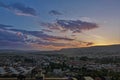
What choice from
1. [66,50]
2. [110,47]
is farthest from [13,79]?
[66,50]

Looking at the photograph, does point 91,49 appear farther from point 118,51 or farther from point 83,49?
point 118,51

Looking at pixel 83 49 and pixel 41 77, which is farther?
pixel 83 49

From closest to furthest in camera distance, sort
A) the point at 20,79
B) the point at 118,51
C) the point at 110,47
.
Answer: the point at 20,79
the point at 118,51
the point at 110,47

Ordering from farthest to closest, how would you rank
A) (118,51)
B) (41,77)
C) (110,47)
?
(110,47) → (118,51) → (41,77)

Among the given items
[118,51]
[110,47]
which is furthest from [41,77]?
[110,47]

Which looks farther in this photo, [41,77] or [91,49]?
[91,49]

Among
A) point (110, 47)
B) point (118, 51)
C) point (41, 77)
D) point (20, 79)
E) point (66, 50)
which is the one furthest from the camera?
point (66, 50)

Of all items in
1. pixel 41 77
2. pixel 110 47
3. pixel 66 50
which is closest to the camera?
pixel 41 77

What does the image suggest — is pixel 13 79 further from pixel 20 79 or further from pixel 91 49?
pixel 91 49
